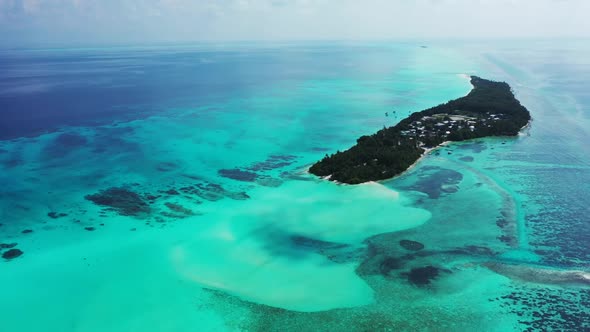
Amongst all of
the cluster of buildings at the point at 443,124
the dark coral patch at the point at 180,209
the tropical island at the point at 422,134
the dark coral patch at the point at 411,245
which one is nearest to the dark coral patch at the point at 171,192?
the dark coral patch at the point at 180,209

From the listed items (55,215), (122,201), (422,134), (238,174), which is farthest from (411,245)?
(422,134)

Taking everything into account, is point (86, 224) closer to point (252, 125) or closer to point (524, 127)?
point (252, 125)

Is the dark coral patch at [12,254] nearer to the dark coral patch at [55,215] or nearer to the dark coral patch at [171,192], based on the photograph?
the dark coral patch at [55,215]

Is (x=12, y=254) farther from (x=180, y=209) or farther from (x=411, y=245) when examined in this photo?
(x=411, y=245)

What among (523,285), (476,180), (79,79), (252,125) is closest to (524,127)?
(476,180)

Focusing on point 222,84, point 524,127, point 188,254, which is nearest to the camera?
point 188,254

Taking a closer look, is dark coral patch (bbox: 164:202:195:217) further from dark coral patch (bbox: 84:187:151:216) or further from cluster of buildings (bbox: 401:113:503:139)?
cluster of buildings (bbox: 401:113:503:139)

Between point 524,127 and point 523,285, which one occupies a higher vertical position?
point 524,127
